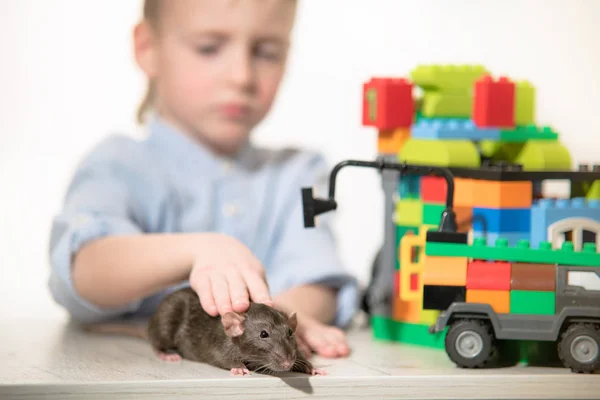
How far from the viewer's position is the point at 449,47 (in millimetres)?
1920

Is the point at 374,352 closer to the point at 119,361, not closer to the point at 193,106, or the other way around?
the point at 119,361

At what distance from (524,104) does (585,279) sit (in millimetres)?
321

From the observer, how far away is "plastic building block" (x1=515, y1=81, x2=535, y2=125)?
4.33 feet

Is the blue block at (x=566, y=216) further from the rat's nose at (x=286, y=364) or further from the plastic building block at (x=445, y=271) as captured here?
the rat's nose at (x=286, y=364)

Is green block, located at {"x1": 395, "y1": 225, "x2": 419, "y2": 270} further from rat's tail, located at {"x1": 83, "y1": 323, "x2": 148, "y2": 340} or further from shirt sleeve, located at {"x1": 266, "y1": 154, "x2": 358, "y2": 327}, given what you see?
rat's tail, located at {"x1": 83, "y1": 323, "x2": 148, "y2": 340}

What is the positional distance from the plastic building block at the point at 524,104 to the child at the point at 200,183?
376mm

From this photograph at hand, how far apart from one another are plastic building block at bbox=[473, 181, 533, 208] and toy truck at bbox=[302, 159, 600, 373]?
0.07 meters

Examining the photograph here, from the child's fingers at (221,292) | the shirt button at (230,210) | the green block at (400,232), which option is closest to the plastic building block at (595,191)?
the green block at (400,232)

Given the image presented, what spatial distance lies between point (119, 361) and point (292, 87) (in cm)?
93

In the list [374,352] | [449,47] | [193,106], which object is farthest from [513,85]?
[449,47]

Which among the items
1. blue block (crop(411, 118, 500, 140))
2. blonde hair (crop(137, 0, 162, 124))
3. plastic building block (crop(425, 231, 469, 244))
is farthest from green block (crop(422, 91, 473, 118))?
blonde hair (crop(137, 0, 162, 124))

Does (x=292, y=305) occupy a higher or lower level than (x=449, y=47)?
lower

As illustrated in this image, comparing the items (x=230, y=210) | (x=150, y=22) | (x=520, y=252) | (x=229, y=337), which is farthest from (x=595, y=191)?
(x=150, y=22)

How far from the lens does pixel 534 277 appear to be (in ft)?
3.63
